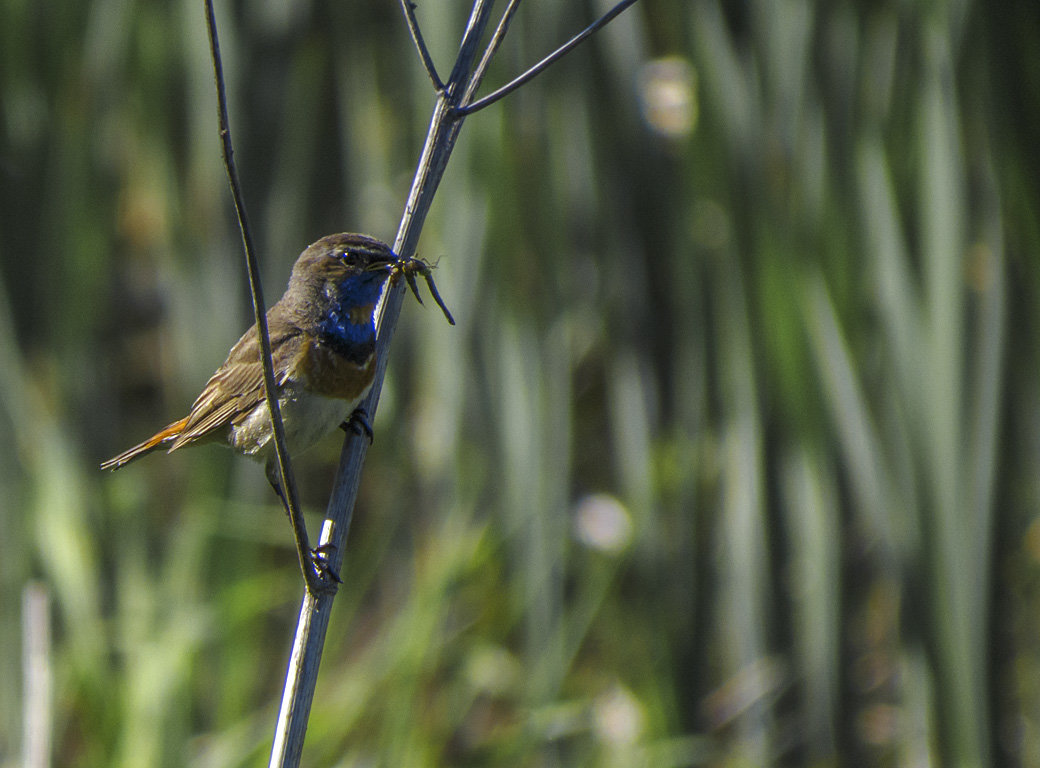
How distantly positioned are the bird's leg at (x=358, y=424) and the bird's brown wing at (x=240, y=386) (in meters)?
0.17

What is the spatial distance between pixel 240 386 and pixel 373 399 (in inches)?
24.6

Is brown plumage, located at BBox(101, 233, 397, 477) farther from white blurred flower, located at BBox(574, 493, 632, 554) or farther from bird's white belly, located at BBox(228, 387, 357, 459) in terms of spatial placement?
white blurred flower, located at BBox(574, 493, 632, 554)

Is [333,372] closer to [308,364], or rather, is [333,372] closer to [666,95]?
[308,364]

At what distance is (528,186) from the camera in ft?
11.0

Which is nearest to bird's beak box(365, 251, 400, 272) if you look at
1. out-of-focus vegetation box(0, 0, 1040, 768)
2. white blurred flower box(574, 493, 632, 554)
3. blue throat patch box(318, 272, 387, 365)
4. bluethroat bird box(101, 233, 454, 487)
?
bluethroat bird box(101, 233, 454, 487)

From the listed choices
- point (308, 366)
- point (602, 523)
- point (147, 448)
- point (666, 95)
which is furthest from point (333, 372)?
point (666, 95)

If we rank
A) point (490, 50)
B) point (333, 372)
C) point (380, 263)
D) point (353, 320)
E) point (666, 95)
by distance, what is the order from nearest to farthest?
point (490, 50)
point (380, 263)
point (333, 372)
point (353, 320)
point (666, 95)

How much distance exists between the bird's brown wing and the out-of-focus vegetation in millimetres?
651

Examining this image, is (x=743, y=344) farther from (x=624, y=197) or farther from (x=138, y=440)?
(x=138, y=440)

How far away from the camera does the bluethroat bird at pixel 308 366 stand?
2.12 m

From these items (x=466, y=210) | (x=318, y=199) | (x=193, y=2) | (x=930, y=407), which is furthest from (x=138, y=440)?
(x=930, y=407)

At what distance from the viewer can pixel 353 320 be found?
2.28 m

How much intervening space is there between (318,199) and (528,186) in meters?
0.81

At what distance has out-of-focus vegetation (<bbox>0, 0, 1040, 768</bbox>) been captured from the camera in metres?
2.78
